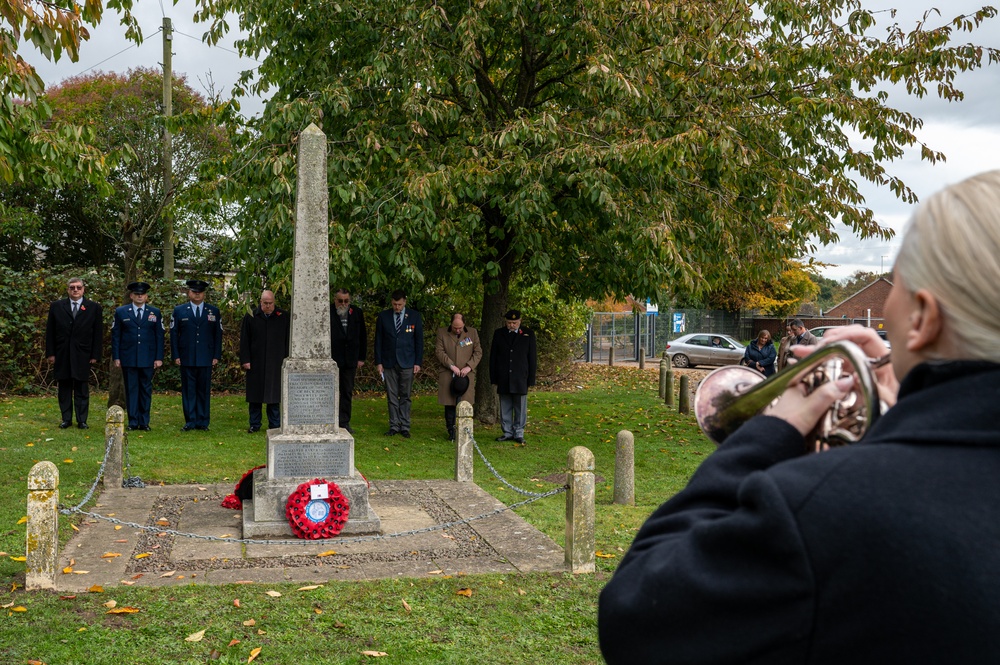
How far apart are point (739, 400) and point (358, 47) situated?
43.4 feet

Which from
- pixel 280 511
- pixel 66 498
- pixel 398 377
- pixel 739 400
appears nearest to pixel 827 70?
pixel 398 377

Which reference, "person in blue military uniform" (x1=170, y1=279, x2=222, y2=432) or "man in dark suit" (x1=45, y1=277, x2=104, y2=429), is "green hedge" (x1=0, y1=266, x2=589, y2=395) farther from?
"man in dark suit" (x1=45, y1=277, x2=104, y2=429)

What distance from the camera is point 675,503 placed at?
1500mm

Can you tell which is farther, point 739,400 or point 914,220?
point 739,400

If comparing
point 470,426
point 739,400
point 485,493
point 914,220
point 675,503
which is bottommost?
point 485,493

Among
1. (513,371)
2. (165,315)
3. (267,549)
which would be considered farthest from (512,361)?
(165,315)

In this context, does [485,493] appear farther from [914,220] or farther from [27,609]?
[914,220]

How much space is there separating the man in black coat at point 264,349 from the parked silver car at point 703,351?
21.6 meters

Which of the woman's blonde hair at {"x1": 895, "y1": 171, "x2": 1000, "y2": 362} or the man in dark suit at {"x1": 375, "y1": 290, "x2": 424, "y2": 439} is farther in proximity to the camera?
the man in dark suit at {"x1": 375, "y1": 290, "x2": 424, "y2": 439}

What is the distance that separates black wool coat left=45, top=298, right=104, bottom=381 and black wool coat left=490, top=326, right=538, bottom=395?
6544mm

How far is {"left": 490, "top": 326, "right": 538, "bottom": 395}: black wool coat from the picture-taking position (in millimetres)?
14250

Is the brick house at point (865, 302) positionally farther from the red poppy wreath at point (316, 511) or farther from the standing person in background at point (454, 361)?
the red poppy wreath at point (316, 511)

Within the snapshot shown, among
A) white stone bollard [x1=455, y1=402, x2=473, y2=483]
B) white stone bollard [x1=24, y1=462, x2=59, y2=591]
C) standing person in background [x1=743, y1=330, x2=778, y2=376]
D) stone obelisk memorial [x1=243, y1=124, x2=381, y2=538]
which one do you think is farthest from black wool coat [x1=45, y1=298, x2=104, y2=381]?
standing person in background [x1=743, y1=330, x2=778, y2=376]

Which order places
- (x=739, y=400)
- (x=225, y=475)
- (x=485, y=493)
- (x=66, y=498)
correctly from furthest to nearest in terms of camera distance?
(x=225, y=475) < (x=485, y=493) < (x=66, y=498) < (x=739, y=400)
